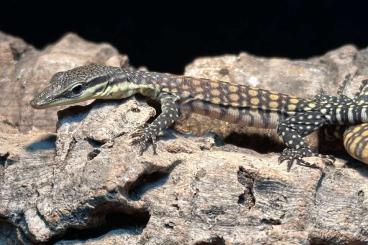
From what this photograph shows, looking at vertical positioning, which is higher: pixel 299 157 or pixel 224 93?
pixel 224 93

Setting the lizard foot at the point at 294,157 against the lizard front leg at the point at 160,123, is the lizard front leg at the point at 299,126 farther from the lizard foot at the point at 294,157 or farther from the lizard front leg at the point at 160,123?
the lizard front leg at the point at 160,123

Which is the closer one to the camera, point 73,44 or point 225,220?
point 225,220

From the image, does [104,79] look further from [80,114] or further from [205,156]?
[205,156]

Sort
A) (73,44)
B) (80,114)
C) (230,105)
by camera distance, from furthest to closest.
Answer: (73,44) < (230,105) < (80,114)

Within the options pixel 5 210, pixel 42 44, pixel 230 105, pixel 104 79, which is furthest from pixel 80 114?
pixel 42 44

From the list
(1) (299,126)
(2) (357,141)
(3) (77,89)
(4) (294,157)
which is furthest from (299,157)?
(3) (77,89)

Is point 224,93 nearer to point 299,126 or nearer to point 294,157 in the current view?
point 299,126

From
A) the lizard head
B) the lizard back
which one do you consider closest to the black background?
the lizard back
